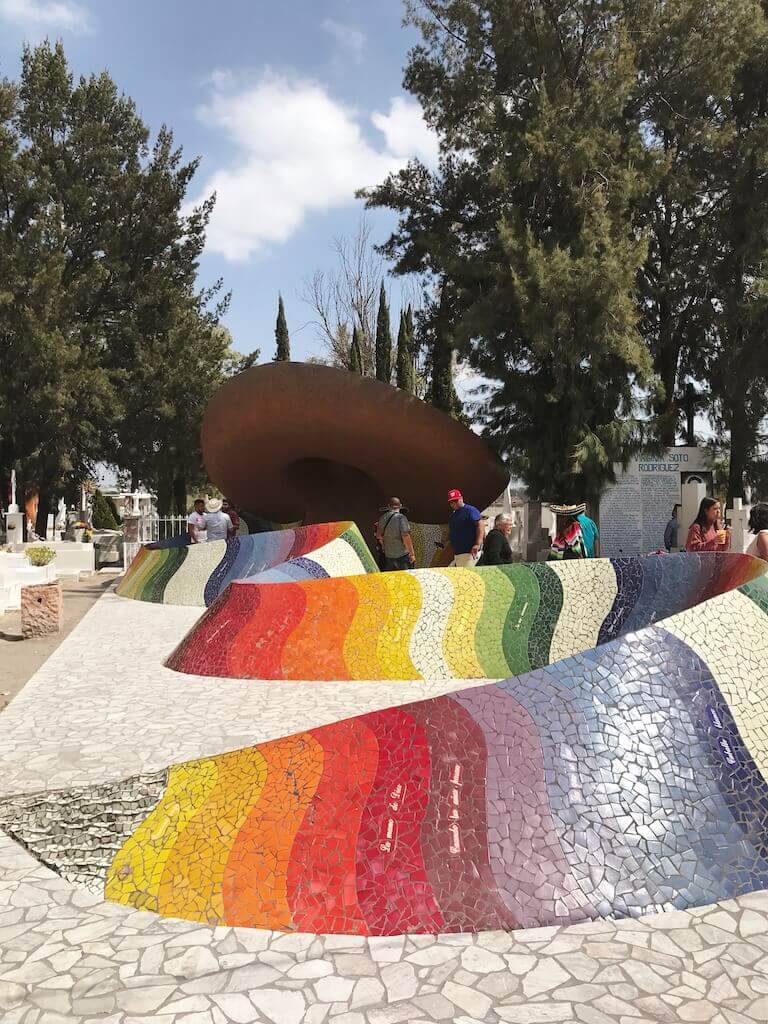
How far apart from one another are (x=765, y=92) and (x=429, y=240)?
8.27 meters

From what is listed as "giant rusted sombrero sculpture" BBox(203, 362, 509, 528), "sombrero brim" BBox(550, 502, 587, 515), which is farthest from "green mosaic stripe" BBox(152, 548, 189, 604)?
"sombrero brim" BBox(550, 502, 587, 515)

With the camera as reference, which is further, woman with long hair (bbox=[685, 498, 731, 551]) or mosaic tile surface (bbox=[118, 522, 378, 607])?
mosaic tile surface (bbox=[118, 522, 378, 607])

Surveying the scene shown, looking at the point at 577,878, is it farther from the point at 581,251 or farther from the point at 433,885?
the point at 581,251

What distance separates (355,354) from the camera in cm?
3023

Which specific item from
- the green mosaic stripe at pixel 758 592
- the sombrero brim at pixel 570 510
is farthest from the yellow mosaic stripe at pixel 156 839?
the sombrero brim at pixel 570 510

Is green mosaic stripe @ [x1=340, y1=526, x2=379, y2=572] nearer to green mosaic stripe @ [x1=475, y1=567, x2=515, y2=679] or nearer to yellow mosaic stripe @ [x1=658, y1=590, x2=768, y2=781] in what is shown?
green mosaic stripe @ [x1=475, y1=567, x2=515, y2=679]

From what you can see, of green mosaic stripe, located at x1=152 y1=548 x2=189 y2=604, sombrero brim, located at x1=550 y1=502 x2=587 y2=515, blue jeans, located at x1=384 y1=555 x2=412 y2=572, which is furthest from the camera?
green mosaic stripe, located at x1=152 y1=548 x2=189 y2=604

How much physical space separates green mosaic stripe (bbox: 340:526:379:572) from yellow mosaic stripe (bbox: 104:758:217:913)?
5.34 meters

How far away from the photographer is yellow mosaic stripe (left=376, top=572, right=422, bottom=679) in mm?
6385

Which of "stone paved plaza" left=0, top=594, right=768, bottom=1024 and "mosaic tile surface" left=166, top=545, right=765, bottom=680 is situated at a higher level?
"mosaic tile surface" left=166, top=545, right=765, bottom=680

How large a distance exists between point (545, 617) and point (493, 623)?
0.42 metres

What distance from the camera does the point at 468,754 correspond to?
3170mm

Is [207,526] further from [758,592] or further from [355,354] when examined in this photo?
[355,354]

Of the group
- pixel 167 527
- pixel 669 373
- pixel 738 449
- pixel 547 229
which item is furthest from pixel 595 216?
pixel 167 527
